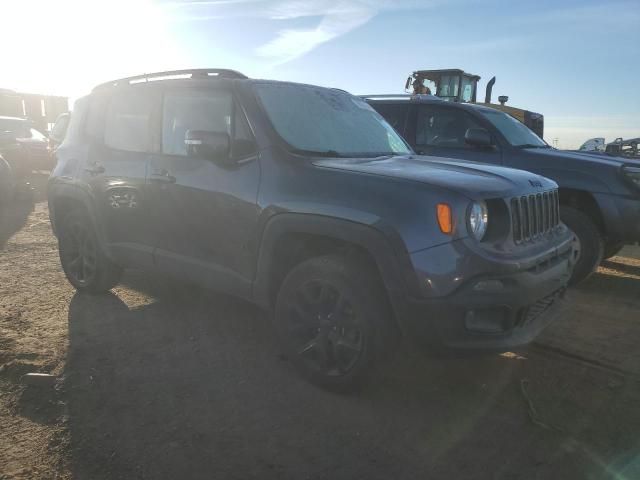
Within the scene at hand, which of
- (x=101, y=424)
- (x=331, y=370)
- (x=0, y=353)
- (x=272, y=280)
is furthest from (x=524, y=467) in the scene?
(x=0, y=353)

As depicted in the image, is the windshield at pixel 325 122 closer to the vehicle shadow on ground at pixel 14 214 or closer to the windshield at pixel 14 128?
the vehicle shadow on ground at pixel 14 214

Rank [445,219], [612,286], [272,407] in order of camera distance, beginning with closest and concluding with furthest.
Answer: [445,219], [272,407], [612,286]

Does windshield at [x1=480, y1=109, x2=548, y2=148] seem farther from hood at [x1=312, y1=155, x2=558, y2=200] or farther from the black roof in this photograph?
hood at [x1=312, y1=155, x2=558, y2=200]

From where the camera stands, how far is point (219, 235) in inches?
141

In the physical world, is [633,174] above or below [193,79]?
below

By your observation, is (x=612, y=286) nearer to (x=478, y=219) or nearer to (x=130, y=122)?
(x=478, y=219)

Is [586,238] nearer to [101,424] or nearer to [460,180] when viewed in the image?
[460,180]

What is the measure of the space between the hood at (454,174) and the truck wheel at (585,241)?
1.98 meters

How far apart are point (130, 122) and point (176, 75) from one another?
23.4 inches

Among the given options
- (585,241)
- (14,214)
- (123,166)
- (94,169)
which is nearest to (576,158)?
(585,241)

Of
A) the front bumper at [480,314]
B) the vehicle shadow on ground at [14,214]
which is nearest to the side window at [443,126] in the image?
the front bumper at [480,314]

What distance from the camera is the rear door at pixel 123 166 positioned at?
4164 millimetres

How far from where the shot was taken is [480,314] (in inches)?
108

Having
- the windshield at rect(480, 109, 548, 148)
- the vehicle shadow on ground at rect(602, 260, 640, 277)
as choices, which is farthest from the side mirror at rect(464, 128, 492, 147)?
the vehicle shadow on ground at rect(602, 260, 640, 277)
